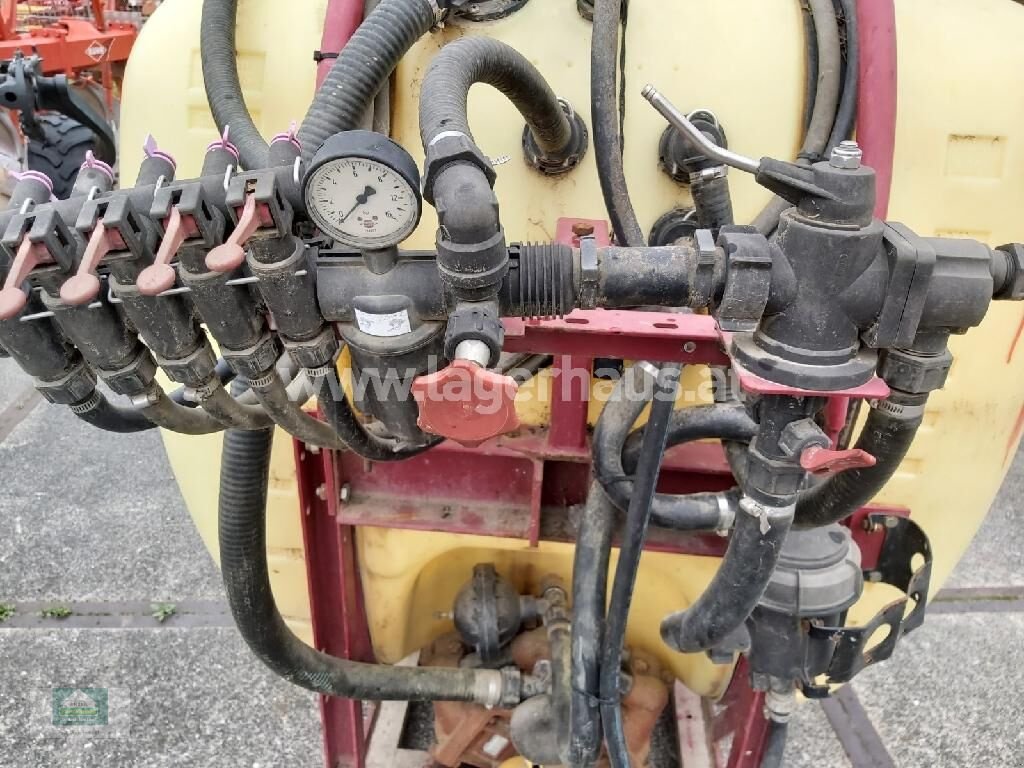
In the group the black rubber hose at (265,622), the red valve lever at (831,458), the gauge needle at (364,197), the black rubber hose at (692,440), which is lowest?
the black rubber hose at (265,622)

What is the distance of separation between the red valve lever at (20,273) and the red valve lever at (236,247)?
0.13 m

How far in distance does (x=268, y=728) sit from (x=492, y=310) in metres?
1.36

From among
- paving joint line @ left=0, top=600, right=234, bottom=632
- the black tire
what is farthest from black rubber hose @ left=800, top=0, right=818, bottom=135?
the black tire

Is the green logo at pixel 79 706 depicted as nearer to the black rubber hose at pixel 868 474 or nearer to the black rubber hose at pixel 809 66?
the black rubber hose at pixel 868 474

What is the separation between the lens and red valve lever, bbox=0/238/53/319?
22.1 inches

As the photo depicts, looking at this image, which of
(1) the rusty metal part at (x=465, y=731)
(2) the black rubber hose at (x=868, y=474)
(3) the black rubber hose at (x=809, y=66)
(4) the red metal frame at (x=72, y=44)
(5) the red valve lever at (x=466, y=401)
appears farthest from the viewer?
(4) the red metal frame at (x=72, y=44)

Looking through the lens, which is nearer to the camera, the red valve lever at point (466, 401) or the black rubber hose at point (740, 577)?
the red valve lever at point (466, 401)

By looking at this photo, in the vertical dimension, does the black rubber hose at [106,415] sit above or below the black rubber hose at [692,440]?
above

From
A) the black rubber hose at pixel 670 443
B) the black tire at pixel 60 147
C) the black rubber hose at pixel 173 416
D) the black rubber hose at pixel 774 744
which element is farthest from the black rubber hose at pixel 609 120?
the black tire at pixel 60 147

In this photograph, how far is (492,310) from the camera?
0.59 meters

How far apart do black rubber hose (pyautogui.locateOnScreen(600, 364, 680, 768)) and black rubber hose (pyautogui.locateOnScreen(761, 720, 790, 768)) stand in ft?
0.99

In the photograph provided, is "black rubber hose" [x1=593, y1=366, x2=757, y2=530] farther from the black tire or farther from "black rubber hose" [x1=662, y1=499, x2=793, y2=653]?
the black tire

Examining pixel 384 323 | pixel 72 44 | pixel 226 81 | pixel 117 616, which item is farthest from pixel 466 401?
pixel 72 44

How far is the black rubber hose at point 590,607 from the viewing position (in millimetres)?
970
